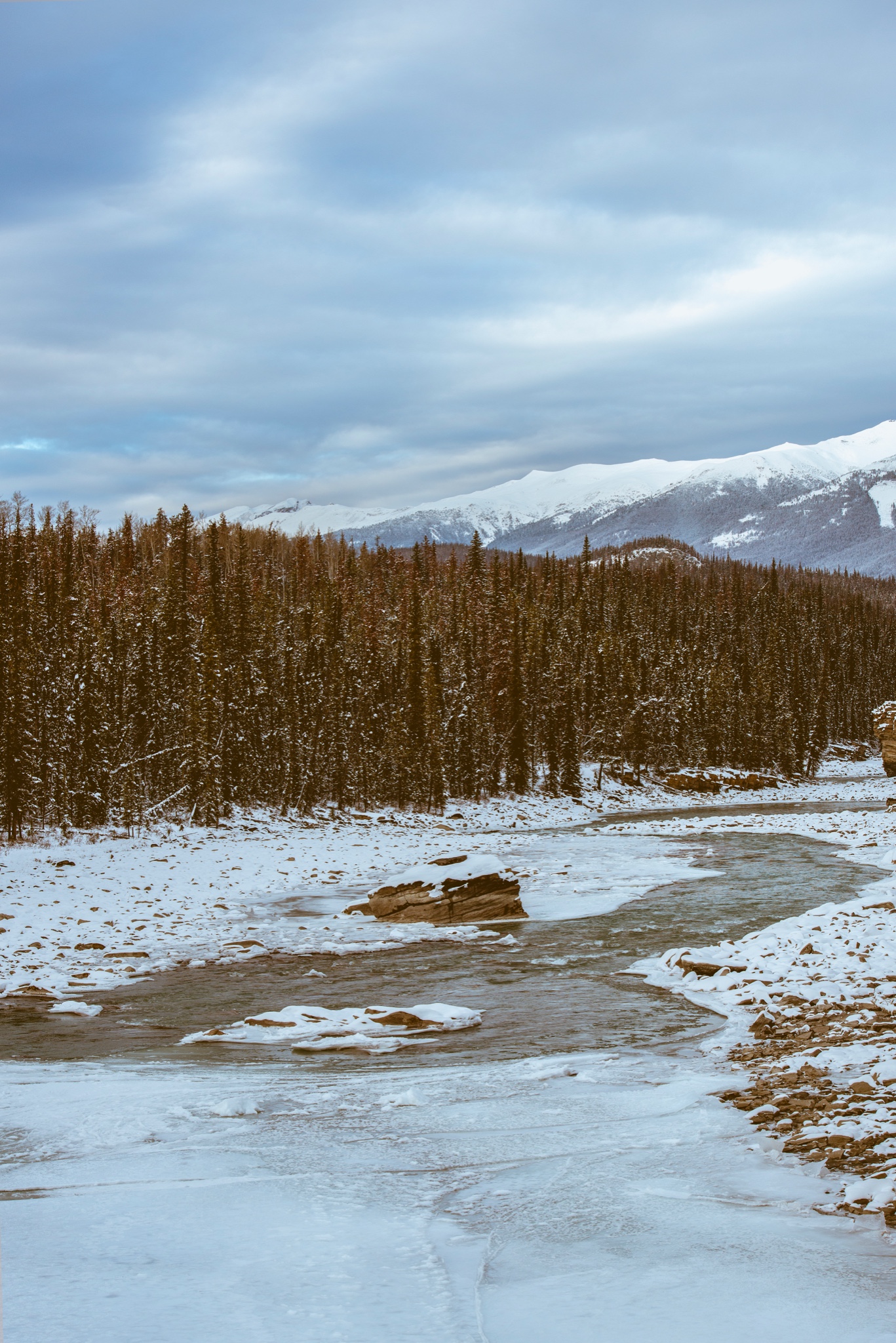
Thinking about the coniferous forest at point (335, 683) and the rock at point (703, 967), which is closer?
the rock at point (703, 967)

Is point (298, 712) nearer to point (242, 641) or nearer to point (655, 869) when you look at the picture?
point (242, 641)

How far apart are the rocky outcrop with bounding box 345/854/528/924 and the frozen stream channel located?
31.3 ft

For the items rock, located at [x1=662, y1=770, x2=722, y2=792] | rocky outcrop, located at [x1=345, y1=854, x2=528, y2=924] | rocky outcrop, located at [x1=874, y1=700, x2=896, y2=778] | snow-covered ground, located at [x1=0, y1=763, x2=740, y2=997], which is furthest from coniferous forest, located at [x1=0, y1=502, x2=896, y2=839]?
rocky outcrop, located at [x1=345, y1=854, x2=528, y2=924]

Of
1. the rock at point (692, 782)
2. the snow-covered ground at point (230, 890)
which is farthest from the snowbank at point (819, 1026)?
the rock at point (692, 782)

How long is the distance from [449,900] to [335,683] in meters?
37.8

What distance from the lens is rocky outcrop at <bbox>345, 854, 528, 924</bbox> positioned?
24891 mm

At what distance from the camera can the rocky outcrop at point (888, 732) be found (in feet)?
269

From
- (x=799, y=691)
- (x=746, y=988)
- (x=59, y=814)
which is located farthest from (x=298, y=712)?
(x=799, y=691)

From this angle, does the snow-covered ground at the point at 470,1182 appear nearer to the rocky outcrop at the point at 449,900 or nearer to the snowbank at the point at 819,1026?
the snowbank at the point at 819,1026

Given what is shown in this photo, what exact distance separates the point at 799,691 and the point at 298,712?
65.8m

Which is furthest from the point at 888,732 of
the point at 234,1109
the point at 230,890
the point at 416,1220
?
the point at 416,1220

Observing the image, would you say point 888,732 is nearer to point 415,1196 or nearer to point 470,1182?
point 470,1182

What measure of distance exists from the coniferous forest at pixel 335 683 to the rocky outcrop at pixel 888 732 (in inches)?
416

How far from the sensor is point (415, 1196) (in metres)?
7.44
